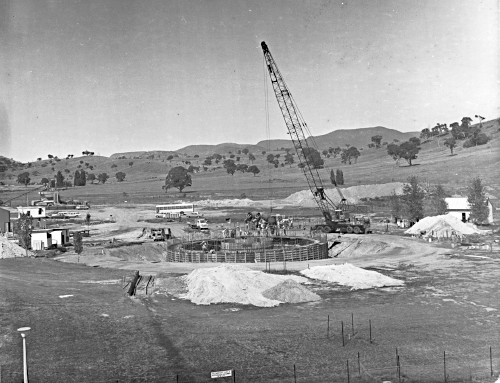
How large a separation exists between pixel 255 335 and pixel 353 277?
56.2 feet

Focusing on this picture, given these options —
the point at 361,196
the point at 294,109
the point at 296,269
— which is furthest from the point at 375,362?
the point at 361,196

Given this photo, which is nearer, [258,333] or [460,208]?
[258,333]

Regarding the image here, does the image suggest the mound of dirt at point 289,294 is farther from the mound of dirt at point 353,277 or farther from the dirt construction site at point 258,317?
the mound of dirt at point 353,277

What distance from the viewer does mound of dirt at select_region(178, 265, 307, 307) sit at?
1527 inches

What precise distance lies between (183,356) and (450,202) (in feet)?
263

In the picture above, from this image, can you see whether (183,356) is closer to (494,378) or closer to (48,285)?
(494,378)

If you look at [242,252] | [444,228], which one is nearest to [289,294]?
[242,252]

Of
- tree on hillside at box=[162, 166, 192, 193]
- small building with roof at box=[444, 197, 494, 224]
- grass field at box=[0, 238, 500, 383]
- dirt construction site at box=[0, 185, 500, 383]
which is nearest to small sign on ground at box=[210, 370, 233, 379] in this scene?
dirt construction site at box=[0, 185, 500, 383]

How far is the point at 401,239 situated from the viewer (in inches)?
2879

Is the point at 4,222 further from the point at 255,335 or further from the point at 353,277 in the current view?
the point at 255,335

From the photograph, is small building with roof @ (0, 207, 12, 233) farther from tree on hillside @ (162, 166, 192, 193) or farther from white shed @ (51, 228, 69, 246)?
tree on hillside @ (162, 166, 192, 193)

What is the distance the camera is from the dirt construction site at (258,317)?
24.9m

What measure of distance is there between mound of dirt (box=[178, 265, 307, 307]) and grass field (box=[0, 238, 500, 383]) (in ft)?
4.30

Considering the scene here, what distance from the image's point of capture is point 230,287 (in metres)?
40.4
